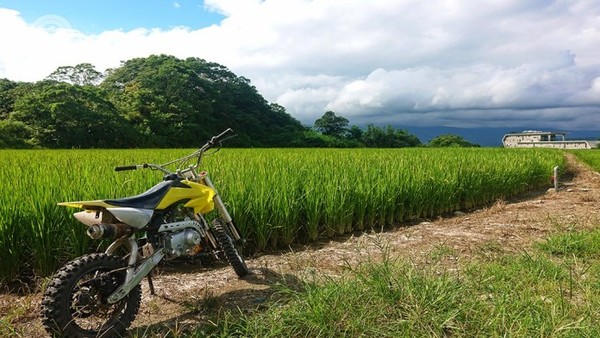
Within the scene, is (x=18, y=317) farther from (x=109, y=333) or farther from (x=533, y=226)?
(x=533, y=226)

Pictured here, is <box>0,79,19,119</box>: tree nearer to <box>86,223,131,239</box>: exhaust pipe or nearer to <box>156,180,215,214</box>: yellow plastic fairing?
<box>156,180,215,214</box>: yellow plastic fairing

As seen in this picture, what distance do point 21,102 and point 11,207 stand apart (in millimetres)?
29374

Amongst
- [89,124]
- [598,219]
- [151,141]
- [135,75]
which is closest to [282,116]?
[135,75]

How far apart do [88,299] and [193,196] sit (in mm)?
884

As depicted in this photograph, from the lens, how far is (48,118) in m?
27.3

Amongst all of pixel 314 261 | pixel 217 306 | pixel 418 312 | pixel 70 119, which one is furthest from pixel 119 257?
pixel 70 119

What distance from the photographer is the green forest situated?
27281 mm

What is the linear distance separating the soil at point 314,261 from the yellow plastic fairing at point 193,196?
669 mm

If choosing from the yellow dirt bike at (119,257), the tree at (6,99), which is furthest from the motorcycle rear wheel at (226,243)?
the tree at (6,99)

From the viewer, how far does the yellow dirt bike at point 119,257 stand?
7.43 ft

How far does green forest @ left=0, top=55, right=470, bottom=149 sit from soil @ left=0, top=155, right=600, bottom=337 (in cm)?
2538

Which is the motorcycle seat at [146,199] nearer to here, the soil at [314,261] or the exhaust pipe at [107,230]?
the exhaust pipe at [107,230]

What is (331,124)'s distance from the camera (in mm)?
61750

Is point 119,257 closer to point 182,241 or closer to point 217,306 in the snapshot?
point 182,241
